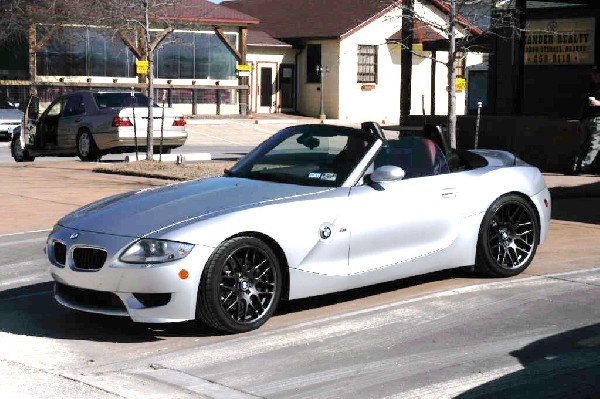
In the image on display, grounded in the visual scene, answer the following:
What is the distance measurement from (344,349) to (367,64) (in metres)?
45.3

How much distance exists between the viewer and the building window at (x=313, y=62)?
167 ft

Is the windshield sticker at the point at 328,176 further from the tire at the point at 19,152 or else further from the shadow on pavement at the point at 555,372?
the tire at the point at 19,152

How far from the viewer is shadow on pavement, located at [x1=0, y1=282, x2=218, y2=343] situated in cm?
750

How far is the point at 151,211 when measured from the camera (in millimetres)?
7648

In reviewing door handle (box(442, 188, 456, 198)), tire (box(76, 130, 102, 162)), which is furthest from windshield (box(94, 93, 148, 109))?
door handle (box(442, 188, 456, 198))

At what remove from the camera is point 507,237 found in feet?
30.5

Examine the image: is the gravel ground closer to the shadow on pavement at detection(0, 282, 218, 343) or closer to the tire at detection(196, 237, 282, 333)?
the shadow on pavement at detection(0, 282, 218, 343)

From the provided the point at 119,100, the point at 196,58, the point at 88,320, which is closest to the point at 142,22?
the point at 119,100

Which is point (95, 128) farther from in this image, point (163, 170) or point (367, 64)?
point (367, 64)

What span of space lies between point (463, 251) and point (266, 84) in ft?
142

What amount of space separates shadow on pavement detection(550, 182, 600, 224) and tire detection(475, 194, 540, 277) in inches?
146

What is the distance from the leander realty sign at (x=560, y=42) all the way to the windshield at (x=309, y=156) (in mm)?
16691

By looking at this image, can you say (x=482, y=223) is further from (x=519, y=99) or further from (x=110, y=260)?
(x=519, y=99)

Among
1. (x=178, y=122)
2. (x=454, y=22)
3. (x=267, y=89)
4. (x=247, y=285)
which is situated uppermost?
(x=454, y=22)
